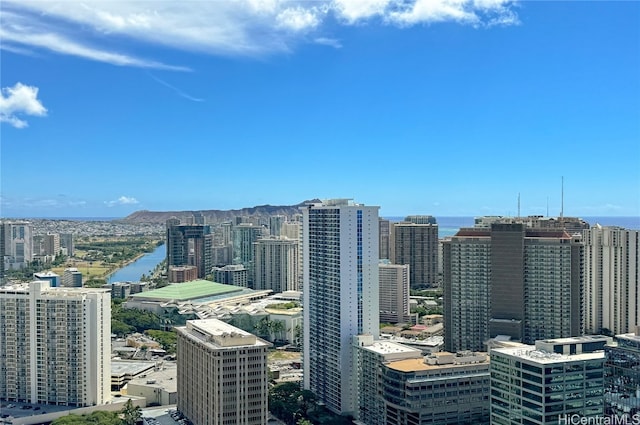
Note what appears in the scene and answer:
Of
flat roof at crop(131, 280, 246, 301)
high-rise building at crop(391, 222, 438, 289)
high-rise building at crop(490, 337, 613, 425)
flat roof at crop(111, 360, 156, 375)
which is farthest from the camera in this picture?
high-rise building at crop(391, 222, 438, 289)

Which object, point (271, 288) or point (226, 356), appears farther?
point (271, 288)

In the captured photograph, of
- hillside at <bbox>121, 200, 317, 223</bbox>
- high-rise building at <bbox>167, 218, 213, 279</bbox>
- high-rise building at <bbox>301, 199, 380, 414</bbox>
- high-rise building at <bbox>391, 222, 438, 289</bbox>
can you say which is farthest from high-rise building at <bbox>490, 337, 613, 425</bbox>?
hillside at <bbox>121, 200, 317, 223</bbox>

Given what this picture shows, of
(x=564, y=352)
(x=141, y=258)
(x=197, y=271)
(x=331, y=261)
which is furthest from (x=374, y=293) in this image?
(x=141, y=258)

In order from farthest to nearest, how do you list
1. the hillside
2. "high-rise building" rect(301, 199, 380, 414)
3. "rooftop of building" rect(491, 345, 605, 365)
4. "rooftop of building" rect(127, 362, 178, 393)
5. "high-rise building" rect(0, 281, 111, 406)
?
1. the hillside
2. "rooftop of building" rect(127, 362, 178, 393)
3. "high-rise building" rect(0, 281, 111, 406)
4. "high-rise building" rect(301, 199, 380, 414)
5. "rooftop of building" rect(491, 345, 605, 365)

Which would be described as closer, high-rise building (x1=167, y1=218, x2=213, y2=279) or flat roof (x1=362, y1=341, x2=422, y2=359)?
flat roof (x1=362, y1=341, x2=422, y2=359)

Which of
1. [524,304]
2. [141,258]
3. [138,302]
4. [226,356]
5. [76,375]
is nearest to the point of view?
[226,356]

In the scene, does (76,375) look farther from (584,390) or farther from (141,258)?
(141,258)

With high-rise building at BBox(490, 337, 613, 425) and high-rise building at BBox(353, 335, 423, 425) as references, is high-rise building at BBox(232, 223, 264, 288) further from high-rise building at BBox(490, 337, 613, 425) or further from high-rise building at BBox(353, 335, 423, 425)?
high-rise building at BBox(490, 337, 613, 425)

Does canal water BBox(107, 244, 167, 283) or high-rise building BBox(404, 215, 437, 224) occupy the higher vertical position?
high-rise building BBox(404, 215, 437, 224)
